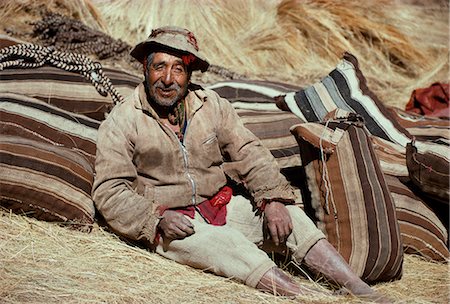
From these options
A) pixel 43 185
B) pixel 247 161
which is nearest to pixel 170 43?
pixel 247 161

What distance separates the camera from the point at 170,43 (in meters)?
3.56

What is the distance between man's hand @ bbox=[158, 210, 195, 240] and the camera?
3389 millimetres

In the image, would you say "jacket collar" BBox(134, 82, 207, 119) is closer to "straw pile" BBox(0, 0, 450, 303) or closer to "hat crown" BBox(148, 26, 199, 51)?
"hat crown" BBox(148, 26, 199, 51)

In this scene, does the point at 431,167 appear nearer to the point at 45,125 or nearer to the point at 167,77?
the point at 167,77

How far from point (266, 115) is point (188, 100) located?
1034 mm

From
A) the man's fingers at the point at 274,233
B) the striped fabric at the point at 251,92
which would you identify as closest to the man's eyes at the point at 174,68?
the man's fingers at the point at 274,233

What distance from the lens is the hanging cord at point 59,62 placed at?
455 centimetres

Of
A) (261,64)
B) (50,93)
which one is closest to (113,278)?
(50,93)

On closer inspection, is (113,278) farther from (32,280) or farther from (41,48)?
(41,48)

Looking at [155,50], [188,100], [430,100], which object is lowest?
[430,100]

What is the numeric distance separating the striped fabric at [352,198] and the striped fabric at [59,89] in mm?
1313

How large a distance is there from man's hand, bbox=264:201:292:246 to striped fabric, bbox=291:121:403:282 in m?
0.40

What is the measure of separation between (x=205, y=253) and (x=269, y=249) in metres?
0.44

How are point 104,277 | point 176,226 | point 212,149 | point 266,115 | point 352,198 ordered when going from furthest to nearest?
point 266,115, point 352,198, point 212,149, point 176,226, point 104,277
